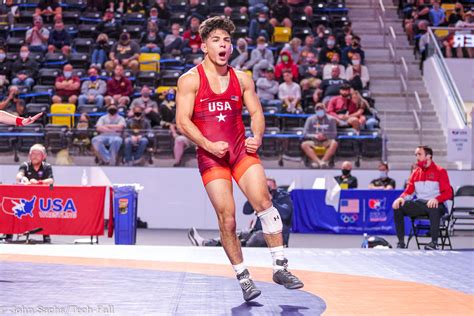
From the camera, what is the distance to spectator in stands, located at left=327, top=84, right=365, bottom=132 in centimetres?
1612

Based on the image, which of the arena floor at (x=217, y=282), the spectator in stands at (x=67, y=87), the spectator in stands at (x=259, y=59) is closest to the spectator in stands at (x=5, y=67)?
the spectator in stands at (x=67, y=87)

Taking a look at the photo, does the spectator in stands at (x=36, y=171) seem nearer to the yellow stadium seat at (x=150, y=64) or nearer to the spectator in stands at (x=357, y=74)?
the yellow stadium seat at (x=150, y=64)

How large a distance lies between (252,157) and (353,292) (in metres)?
1.18

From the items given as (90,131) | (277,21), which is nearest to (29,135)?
(90,131)

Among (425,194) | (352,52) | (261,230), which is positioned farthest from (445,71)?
(261,230)

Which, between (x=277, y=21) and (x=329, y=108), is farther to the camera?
(x=277, y=21)

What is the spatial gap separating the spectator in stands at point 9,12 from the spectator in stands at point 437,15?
32.0 feet

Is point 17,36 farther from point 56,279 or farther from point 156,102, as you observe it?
point 56,279

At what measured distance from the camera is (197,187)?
→ 1566 centimetres

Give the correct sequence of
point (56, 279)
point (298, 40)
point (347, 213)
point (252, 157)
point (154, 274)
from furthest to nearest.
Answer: point (298, 40) → point (347, 213) → point (154, 274) → point (56, 279) → point (252, 157)

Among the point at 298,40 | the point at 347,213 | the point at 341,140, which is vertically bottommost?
the point at 347,213

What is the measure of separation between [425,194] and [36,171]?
18.0 ft

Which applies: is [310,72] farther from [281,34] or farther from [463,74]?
[463,74]

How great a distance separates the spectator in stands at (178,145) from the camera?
15258mm
